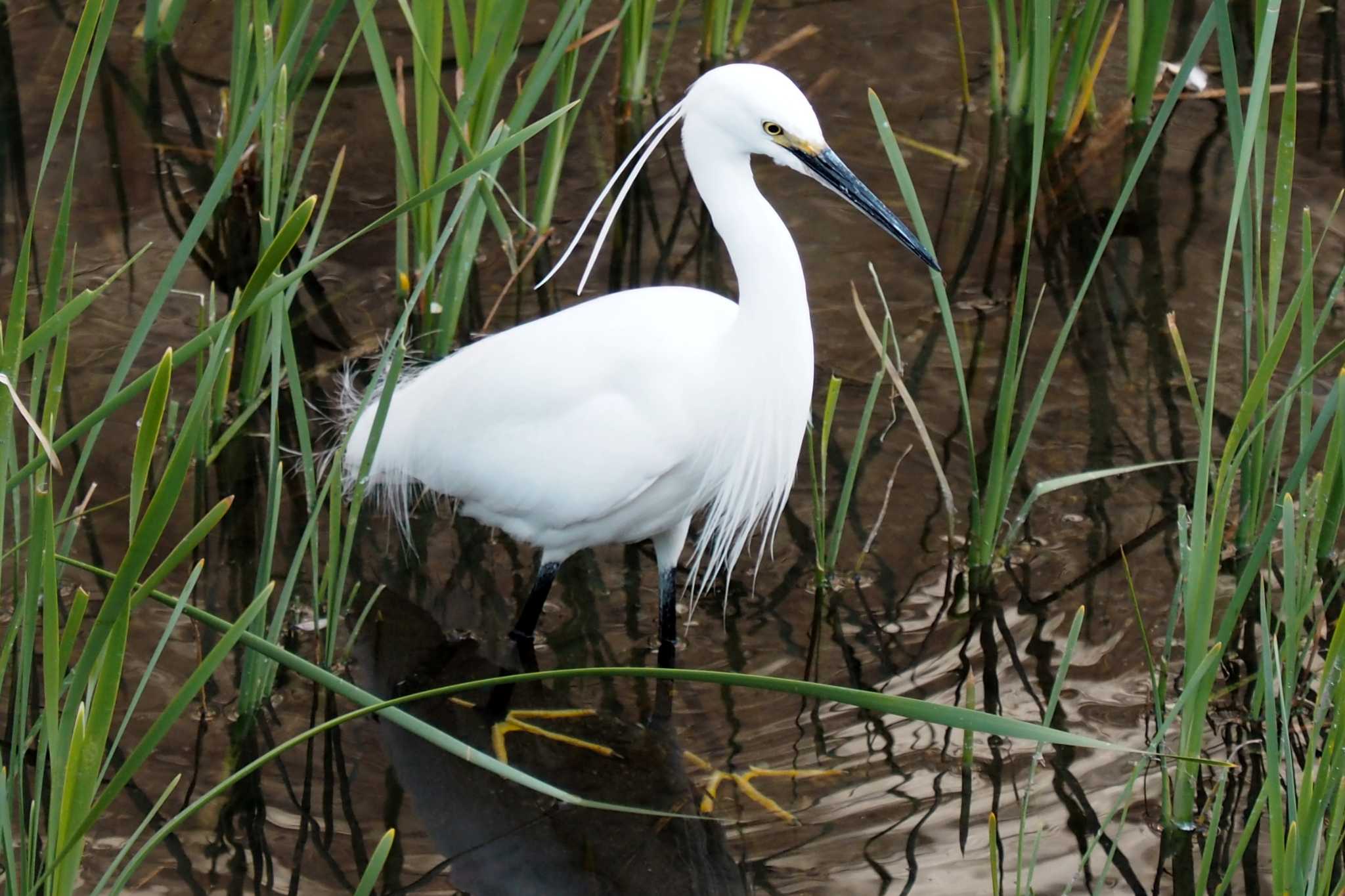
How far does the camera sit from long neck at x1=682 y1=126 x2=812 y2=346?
2492mm

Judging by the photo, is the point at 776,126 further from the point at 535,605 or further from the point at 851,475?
the point at 535,605

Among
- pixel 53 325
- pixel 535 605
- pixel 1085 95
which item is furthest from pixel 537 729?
pixel 1085 95

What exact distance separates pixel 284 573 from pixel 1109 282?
2.32 m

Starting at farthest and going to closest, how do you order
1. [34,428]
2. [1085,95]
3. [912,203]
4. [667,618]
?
[1085,95], [667,618], [912,203], [34,428]

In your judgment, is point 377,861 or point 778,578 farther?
Answer: point 778,578

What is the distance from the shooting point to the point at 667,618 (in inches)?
116

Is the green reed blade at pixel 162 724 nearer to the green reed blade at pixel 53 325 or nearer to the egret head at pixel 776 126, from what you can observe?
the green reed blade at pixel 53 325

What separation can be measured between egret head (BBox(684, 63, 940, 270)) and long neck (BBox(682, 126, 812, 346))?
0.04 metres

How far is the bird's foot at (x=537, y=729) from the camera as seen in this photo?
281 centimetres

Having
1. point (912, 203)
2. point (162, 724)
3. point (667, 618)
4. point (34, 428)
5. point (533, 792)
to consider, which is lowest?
point (533, 792)

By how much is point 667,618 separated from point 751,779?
0.40 m

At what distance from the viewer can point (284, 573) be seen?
3.09 meters

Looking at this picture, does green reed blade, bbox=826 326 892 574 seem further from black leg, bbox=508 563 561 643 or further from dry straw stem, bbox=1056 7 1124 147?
dry straw stem, bbox=1056 7 1124 147

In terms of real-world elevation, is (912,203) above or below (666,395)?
above
